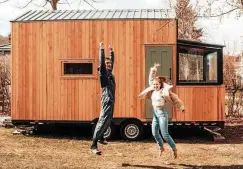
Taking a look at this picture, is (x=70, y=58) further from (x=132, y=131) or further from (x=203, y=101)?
(x=203, y=101)

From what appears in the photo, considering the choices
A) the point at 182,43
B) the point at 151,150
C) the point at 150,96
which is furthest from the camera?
the point at 182,43

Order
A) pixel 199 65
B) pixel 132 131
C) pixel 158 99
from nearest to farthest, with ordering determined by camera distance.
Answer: pixel 158 99 < pixel 132 131 < pixel 199 65

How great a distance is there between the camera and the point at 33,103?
11742mm

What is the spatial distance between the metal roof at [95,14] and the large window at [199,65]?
1.15 m

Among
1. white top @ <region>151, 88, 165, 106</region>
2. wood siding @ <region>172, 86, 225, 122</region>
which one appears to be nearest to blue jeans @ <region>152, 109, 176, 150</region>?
white top @ <region>151, 88, 165, 106</region>

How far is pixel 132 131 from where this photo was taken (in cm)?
1150

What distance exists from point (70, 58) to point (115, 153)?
331 cm

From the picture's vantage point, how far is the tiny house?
11.4 m

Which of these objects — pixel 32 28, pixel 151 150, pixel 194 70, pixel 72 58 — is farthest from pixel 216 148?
pixel 32 28

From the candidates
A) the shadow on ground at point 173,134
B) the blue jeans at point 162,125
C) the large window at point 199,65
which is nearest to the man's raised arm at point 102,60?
the blue jeans at point 162,125

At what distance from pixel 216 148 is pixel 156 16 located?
3.98 metres

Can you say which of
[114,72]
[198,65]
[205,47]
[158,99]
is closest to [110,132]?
[114,72]

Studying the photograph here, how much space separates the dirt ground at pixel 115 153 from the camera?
326 inches

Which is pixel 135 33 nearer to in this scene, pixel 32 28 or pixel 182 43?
pixel 182 43
